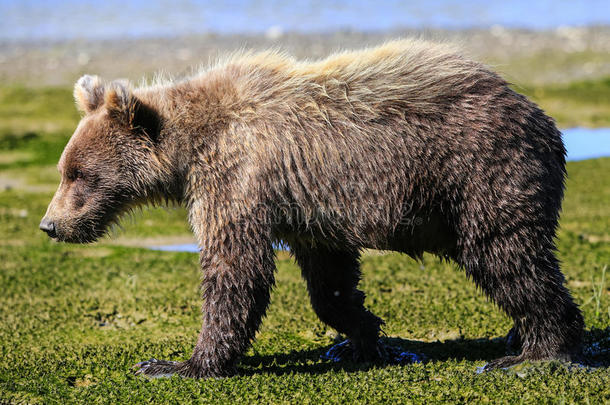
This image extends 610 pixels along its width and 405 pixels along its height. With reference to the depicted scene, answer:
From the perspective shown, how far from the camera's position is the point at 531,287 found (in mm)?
6207

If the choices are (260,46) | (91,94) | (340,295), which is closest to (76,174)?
(91,94)

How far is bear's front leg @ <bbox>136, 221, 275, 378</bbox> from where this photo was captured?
621cm

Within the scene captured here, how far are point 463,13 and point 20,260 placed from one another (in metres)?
40.8

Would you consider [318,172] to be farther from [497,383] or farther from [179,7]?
[179,7]

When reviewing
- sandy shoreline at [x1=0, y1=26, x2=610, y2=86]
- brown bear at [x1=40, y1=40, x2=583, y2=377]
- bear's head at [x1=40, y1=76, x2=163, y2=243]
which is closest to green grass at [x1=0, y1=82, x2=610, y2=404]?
brown bear at [x1=40, y1=40, x2=583, y2=377]

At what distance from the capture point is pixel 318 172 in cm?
629

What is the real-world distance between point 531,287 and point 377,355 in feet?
→ 5.41

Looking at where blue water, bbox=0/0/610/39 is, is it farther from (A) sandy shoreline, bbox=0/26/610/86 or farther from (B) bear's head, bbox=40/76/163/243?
(B) bear's head, bbox=40/76/163/243

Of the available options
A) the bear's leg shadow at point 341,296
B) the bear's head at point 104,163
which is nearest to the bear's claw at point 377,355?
the bear's leg shadow at point 341,296

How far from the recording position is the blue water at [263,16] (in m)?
40.7

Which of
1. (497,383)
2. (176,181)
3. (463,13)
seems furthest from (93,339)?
(463,13)

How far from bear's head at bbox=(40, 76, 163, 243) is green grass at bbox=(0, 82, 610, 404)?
135 cm

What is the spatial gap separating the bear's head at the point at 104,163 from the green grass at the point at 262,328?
4.42 ft

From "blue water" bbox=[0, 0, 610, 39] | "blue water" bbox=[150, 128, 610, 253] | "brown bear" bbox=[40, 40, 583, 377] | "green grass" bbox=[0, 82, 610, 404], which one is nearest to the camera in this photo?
"green grass" bbox=[0, 82, 610, 404]
